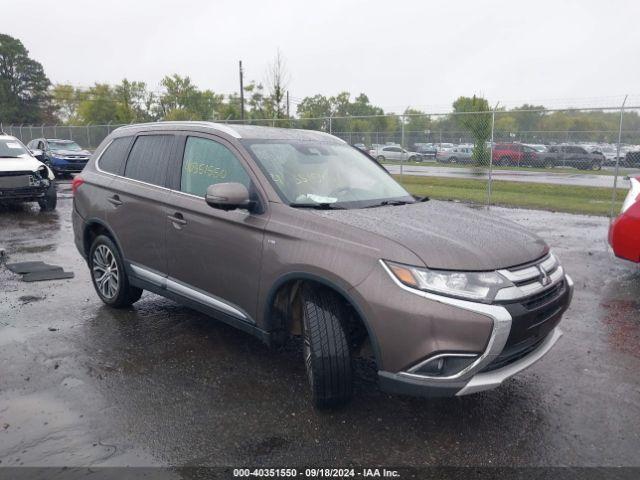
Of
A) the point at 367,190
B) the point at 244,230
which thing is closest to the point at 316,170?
the point at 367,190

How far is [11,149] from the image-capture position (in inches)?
485

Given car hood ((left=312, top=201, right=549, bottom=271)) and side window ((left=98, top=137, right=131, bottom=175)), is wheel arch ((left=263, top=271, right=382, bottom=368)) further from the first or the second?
side window ((left=98, top=137, right=131, bottom=175))

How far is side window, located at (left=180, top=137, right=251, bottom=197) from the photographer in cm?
396

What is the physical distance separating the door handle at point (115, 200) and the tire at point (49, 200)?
25.7 ft

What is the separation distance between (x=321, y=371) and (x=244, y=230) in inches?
45.1

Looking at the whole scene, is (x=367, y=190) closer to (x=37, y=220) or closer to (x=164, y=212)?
(x=164, y=212)

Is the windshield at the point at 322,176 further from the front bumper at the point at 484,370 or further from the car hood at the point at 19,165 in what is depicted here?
the car hood at the point at 19,165

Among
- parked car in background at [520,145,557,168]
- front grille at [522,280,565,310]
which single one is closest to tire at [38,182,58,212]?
front grille at [522,280,565,310]

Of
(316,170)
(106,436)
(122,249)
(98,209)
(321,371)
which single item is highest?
(316,170)

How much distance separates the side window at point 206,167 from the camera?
396 centimetres

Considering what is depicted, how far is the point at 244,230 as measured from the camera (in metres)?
3.70

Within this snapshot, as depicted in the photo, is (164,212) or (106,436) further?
(164,212)

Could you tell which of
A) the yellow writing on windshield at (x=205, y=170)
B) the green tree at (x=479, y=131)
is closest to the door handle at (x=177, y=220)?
the yellow writing on windshield at (x=205, y=170)

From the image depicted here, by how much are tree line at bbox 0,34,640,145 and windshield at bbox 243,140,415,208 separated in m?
9.38
